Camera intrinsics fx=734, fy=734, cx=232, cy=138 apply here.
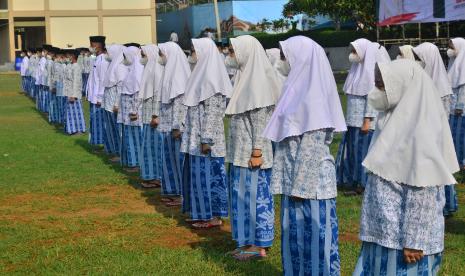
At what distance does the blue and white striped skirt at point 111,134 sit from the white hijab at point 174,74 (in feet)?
11.8

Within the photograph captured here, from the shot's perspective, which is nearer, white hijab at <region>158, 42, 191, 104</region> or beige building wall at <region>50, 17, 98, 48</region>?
white hijab at <region>158, 42, 191, 104</region>

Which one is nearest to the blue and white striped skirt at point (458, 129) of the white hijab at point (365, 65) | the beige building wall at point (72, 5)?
the white hijab at point (365, 65)

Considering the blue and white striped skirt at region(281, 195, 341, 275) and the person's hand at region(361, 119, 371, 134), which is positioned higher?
the person's hand at region(361, 119, 371, 134)

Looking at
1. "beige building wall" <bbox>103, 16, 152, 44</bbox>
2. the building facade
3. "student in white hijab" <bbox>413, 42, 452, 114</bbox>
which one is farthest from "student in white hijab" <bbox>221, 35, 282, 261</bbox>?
"beige building wall" <bbox>103, 16, 152, 44</bbox>

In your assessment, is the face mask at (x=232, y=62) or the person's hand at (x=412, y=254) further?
the face mask at (x=232, y=62)

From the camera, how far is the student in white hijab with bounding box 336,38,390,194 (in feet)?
27.6

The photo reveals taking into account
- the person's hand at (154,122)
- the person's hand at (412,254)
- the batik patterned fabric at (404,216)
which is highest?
the person's hand at (154,122)

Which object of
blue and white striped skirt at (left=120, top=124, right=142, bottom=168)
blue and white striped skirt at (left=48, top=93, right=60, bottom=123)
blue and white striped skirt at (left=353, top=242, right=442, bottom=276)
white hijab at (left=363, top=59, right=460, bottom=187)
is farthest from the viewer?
blue and white striped skirt at (left=48, top=93, right=60, bottom=123)

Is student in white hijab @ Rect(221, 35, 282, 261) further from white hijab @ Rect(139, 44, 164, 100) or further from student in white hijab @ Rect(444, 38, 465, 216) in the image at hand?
student in white hijab @ Rect(444, 38, 465, 216)

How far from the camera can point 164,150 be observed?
28.0 ft

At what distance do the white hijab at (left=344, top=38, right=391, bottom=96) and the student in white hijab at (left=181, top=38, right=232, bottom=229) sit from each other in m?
2.07

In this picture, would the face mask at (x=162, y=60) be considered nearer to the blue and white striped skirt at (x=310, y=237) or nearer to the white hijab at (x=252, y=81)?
the white hijab at (x=252, y=81)

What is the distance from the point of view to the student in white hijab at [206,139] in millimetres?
6930

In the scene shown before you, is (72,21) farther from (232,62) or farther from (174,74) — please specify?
(232,62)
